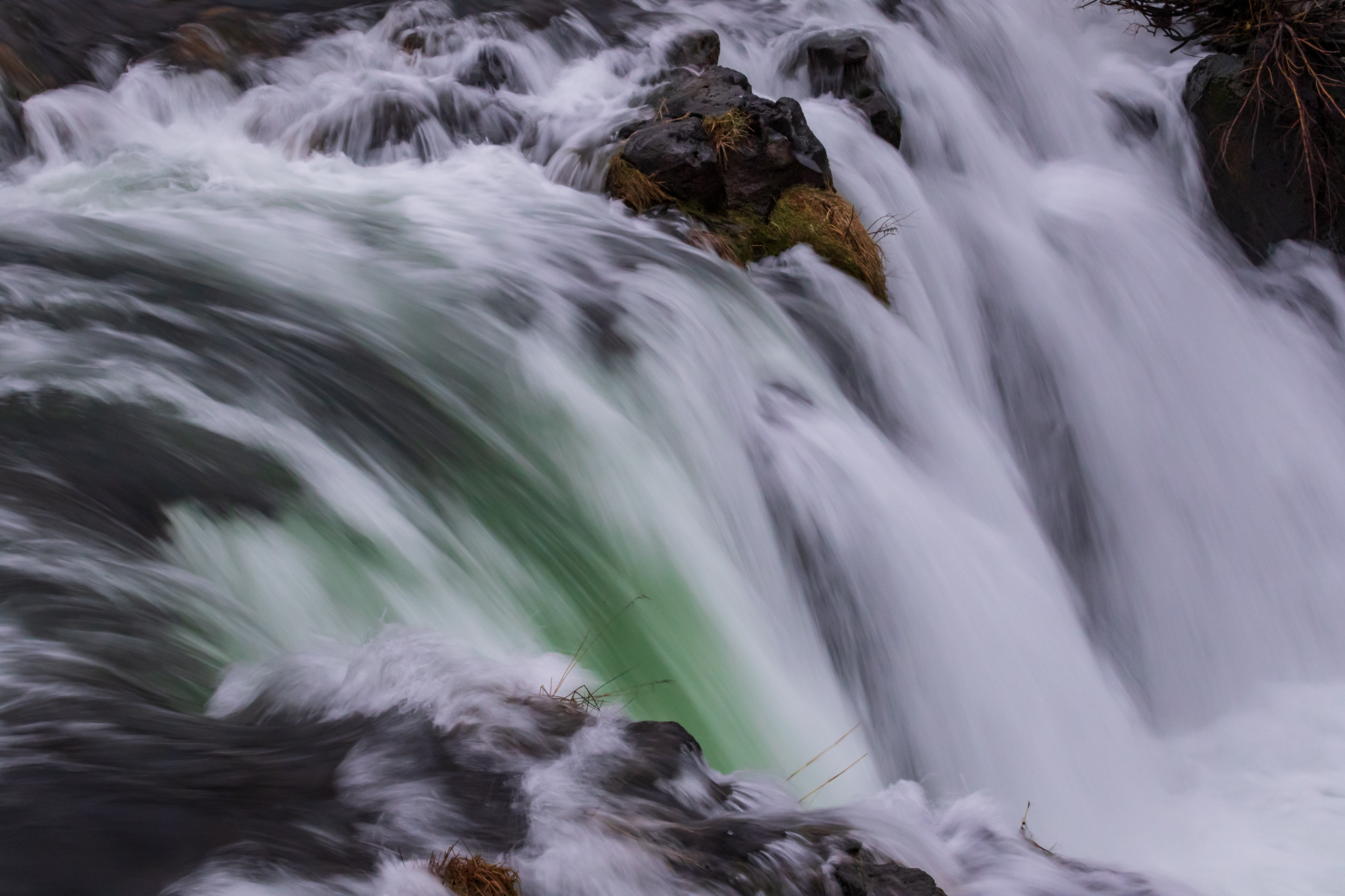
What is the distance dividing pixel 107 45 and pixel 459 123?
75.3 inches

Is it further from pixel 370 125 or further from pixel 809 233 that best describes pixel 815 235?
pixel 370 125

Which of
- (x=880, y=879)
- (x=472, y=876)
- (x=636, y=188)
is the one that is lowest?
(x=636, y=188)

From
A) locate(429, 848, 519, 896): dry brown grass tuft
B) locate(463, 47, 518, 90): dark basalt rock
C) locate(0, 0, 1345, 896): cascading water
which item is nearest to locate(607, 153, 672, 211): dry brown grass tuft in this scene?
locate(0, 0, 1345, 896): cascading water

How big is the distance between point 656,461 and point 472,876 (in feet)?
7.02

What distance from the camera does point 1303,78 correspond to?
23.5 feet

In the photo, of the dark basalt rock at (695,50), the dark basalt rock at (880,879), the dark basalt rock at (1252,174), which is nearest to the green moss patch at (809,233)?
the dark basalt rock at (695,50)

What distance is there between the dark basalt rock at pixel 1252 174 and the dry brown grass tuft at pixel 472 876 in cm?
666

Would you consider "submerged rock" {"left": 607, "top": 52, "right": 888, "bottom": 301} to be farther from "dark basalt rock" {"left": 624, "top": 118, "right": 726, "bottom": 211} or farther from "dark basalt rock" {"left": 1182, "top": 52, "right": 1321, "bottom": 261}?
"dark basalt rock" {"left": 1182, "top": 52, "right": 1321, "bottom": 261}

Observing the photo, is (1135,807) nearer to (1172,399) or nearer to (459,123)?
(1172,399)

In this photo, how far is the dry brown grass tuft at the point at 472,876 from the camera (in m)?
2.14

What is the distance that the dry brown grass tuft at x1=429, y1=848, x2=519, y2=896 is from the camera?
2.14 meters

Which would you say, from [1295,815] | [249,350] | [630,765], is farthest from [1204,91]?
[630,765]

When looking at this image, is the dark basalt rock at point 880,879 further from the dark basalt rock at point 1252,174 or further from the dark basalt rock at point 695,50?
the dark basalt rock at point 1252,174

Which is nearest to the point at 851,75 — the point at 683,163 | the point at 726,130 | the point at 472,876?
the point at 726,130
